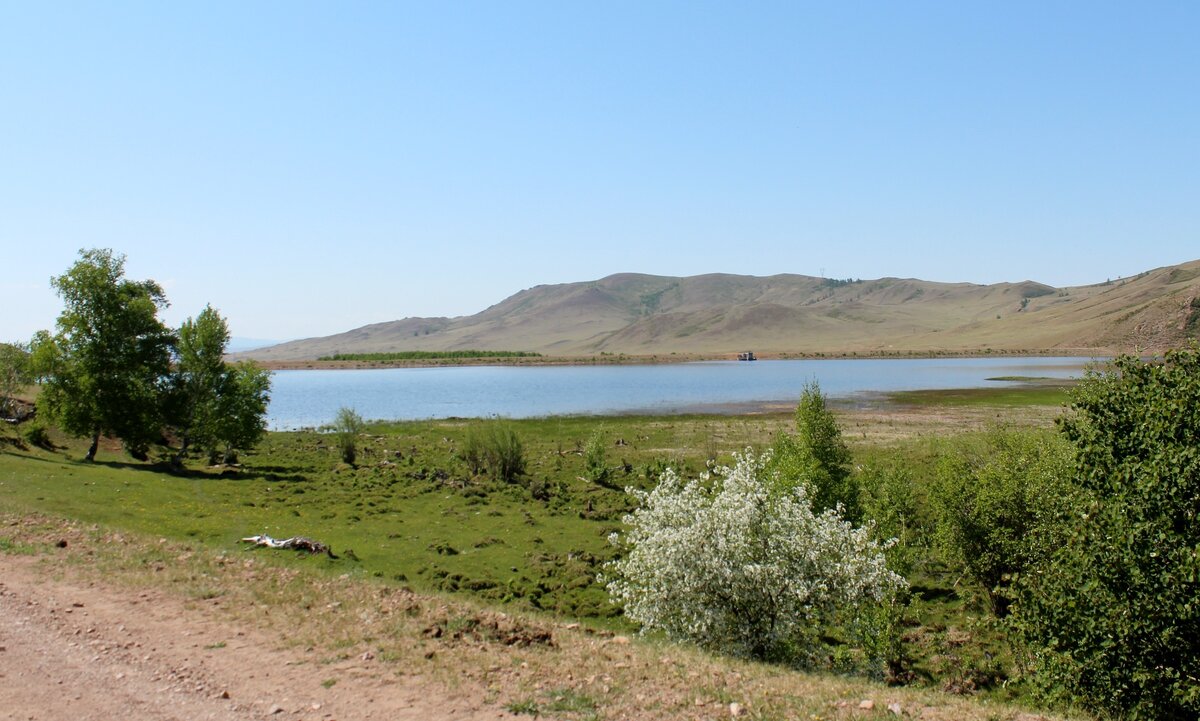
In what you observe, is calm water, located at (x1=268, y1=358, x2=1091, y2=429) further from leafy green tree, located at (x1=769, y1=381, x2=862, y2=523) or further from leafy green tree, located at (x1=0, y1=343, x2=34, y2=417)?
leafy green tree, located at (x1=769, y1=381, x2=862, y2=523)

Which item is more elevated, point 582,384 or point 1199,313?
point 1199,313

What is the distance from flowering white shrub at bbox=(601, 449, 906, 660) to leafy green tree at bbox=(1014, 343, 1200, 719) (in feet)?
12.8

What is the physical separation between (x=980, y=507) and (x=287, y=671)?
57.1ft

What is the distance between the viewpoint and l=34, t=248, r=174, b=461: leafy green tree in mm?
37625

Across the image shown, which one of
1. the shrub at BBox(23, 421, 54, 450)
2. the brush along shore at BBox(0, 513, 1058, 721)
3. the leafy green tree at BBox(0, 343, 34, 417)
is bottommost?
the brush along shore at BBox(0, 513, 1058, 721)

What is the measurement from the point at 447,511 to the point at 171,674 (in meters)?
21.8

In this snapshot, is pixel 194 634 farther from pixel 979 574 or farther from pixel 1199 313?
pixel 1199 313

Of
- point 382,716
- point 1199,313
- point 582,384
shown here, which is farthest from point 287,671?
point 1199,313

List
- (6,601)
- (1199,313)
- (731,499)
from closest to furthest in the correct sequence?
(6,601) < (731,499) < (1199,313)

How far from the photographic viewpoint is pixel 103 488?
29.0 meters

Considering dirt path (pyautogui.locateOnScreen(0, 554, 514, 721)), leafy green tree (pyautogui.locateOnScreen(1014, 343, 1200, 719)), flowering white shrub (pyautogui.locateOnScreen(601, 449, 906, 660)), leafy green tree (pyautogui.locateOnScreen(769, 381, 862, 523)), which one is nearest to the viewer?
dirt path (pyautogui.locateOnScreen(0, 554, 514, 721))

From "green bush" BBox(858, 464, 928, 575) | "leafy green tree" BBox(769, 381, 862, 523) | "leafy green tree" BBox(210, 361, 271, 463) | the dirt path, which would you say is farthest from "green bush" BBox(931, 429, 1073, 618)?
"leafy green tree" BBox(210, 361, 271, 463)

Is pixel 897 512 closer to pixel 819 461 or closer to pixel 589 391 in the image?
pixel 819 461

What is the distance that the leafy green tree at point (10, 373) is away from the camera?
47688 mm
